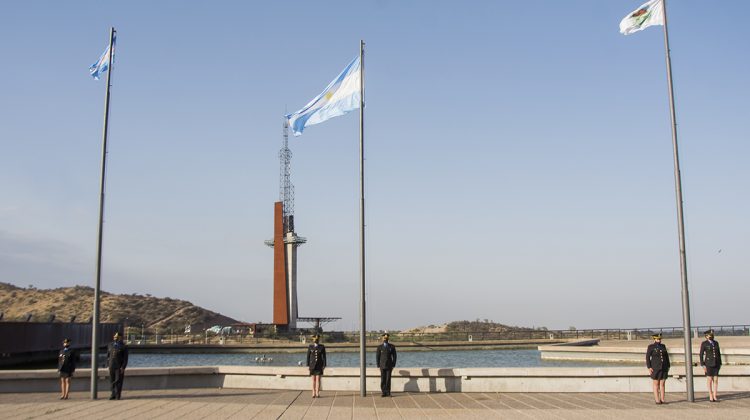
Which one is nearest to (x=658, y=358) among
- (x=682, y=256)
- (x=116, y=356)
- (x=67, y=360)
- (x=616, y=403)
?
(x=616, y=403)

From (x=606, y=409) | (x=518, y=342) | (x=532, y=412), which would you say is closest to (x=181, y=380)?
(x=532, y=412)

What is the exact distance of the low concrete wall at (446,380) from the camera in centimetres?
2116

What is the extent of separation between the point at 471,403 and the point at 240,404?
603 centimetres

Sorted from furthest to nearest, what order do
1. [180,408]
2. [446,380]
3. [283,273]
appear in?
[283,273]
[446,380]
[180,408]

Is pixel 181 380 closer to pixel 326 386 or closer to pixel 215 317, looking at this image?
pixel 326 386

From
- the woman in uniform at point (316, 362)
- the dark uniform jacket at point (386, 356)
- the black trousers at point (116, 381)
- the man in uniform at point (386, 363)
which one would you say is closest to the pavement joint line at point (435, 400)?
the man in uniform at point (386, 363)

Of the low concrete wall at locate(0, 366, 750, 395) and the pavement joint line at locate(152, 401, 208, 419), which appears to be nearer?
the pavement joint line at locate(152, 401, 208, 419)

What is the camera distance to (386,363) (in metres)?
20.2

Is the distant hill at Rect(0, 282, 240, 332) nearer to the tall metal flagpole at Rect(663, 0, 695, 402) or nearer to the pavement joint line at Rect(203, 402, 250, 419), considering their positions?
the pavement joint line at Rect(203, 402, 250, 419)

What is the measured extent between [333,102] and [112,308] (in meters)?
142

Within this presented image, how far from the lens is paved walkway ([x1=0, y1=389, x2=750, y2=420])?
1631 centimetres

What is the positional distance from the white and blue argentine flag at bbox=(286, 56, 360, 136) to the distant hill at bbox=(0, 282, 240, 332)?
370 feet

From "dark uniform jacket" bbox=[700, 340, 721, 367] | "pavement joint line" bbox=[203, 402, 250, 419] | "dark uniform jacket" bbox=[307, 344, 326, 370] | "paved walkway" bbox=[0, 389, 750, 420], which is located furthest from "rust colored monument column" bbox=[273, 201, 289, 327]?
"dark uniform jacket" bbox=[700, 340, 721, 367]

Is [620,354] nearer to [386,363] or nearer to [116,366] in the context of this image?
[386,363]
